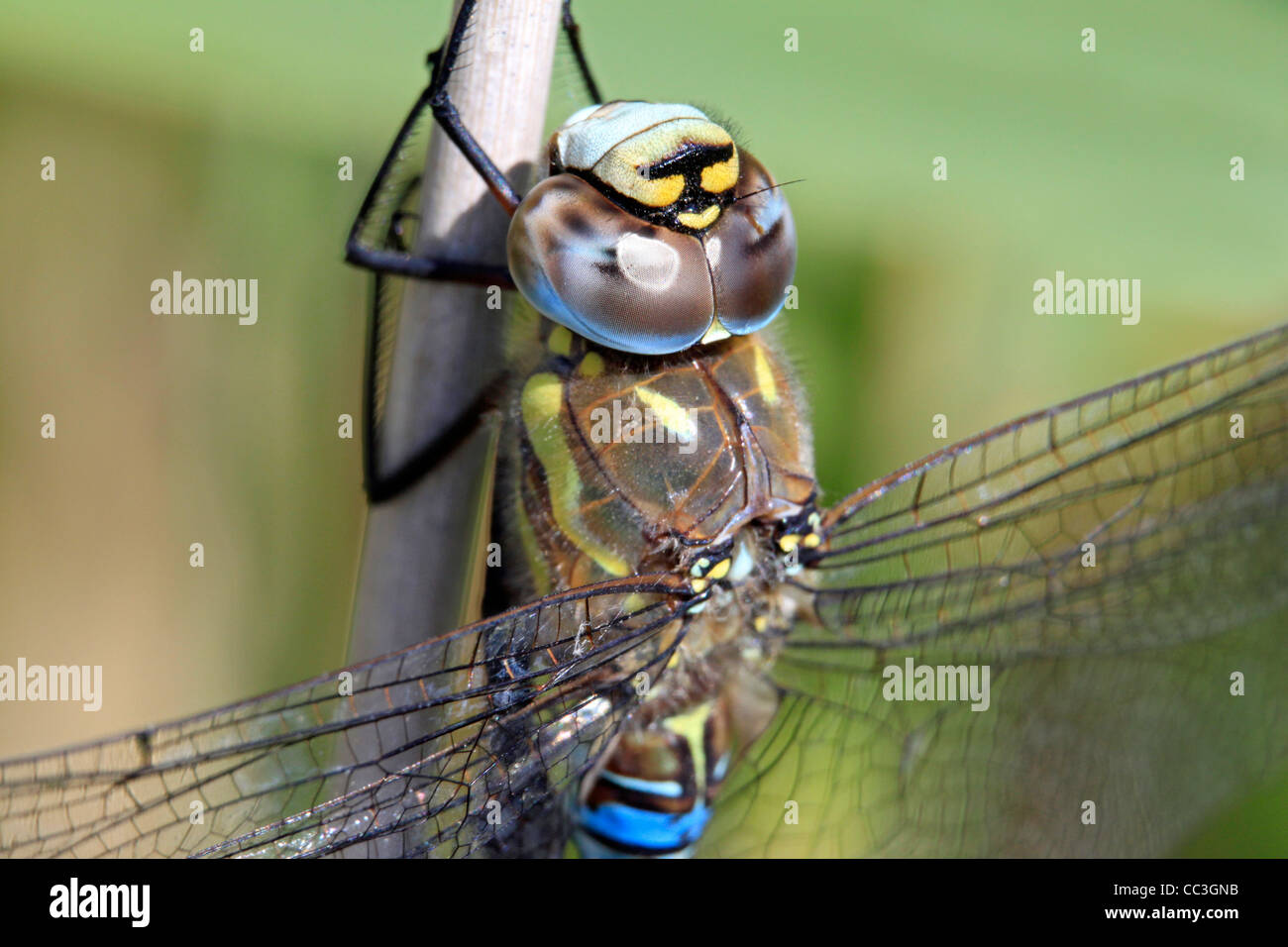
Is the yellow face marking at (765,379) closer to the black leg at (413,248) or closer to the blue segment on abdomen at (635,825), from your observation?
the black leg at (413,248)

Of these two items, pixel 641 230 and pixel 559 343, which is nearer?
pixel 641 230

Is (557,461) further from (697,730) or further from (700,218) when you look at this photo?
(697,730)

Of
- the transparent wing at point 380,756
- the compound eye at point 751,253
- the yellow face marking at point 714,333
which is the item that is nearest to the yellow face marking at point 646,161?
the compound eye at point 751,253

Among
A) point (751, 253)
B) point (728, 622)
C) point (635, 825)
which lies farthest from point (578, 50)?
point (635, 825)

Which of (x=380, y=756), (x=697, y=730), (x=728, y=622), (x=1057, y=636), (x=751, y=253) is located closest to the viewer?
(x=380, y=756)
